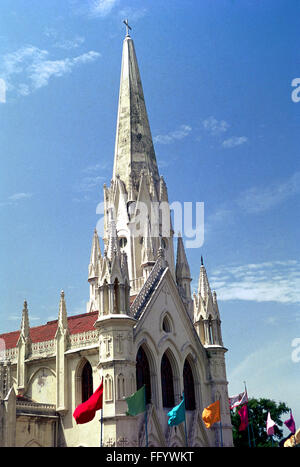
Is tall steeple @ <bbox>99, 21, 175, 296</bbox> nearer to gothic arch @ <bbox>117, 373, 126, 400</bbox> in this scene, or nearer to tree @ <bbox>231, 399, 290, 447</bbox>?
gothic arch @ <bbox>117, 373, 126, 400</bbox>

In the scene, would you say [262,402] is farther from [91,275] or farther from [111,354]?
[111,354]

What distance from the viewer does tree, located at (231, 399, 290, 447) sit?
193ft

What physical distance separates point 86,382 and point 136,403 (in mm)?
5533

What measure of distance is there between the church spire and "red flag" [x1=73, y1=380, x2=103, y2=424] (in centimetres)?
2295

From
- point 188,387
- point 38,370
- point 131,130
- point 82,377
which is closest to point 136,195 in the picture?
point 131,130

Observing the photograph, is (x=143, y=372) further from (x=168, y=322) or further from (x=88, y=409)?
(x=88, y=409)

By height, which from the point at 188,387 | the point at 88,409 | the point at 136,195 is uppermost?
the point at 136,195

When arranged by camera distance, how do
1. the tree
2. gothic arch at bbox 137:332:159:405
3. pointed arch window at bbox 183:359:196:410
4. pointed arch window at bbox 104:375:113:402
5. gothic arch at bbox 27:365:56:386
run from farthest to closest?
the tree → pointed arch window at bbox 183:359:196:410 → gothic arch at bbox 27:365:56:386 → gothic arch at bbox 137:332:159:405 → pointed arch window at bbox 104:375:113:402

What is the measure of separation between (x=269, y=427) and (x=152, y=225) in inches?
729

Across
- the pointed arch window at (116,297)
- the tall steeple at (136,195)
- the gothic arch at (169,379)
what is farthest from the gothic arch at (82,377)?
the tall steeple at (136,195)

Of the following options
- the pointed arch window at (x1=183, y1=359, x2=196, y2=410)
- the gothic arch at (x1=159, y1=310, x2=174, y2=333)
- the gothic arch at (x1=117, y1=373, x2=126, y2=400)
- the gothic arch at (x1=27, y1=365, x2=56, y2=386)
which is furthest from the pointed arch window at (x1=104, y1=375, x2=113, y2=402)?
the pointed arch window at (x1=183, y1=359, x2=196, y2=410)

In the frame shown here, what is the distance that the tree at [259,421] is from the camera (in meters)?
58.8

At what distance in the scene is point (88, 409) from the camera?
98.5ft
